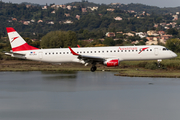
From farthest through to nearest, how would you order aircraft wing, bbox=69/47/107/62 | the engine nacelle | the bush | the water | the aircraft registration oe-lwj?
the bush < the aircraft registration oe-lwj < the engine nacelle < aircraft wing, bbox=69/47/107/62 < the water

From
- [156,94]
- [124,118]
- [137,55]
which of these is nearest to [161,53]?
[137,55]

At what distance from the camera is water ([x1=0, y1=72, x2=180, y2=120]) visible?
2441 cm

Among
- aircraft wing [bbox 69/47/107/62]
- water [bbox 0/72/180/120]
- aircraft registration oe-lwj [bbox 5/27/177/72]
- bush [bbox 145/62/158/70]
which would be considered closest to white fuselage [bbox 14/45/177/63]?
aircraft registration oe-lwj [bbox 5/27/177/72]

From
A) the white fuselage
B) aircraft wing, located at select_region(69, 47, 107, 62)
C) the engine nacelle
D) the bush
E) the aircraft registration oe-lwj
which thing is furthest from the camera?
the bush

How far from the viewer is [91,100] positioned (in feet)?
96.4

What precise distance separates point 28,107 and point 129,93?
1139cm

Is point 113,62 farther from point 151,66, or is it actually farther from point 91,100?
point 91,100

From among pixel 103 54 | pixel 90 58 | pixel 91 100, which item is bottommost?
pixel 91 100

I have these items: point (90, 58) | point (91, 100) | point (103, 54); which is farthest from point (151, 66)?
point (91, 100)

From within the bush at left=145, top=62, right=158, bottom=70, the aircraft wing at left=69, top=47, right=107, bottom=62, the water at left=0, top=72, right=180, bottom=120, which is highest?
the aircraft wing at left=69, top=47, right=107, bottom=62

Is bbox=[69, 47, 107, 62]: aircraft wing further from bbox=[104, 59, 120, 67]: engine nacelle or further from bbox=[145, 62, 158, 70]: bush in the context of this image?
bbox=[145, 62, 158, 70]: bush

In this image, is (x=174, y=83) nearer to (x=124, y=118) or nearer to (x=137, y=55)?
(x=137, y=55)

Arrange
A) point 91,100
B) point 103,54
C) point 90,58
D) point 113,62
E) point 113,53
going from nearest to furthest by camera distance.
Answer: point 91,100, point 90,58, point 113,62, point 113,53, point 103,54

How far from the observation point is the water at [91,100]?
24406 millimetres
